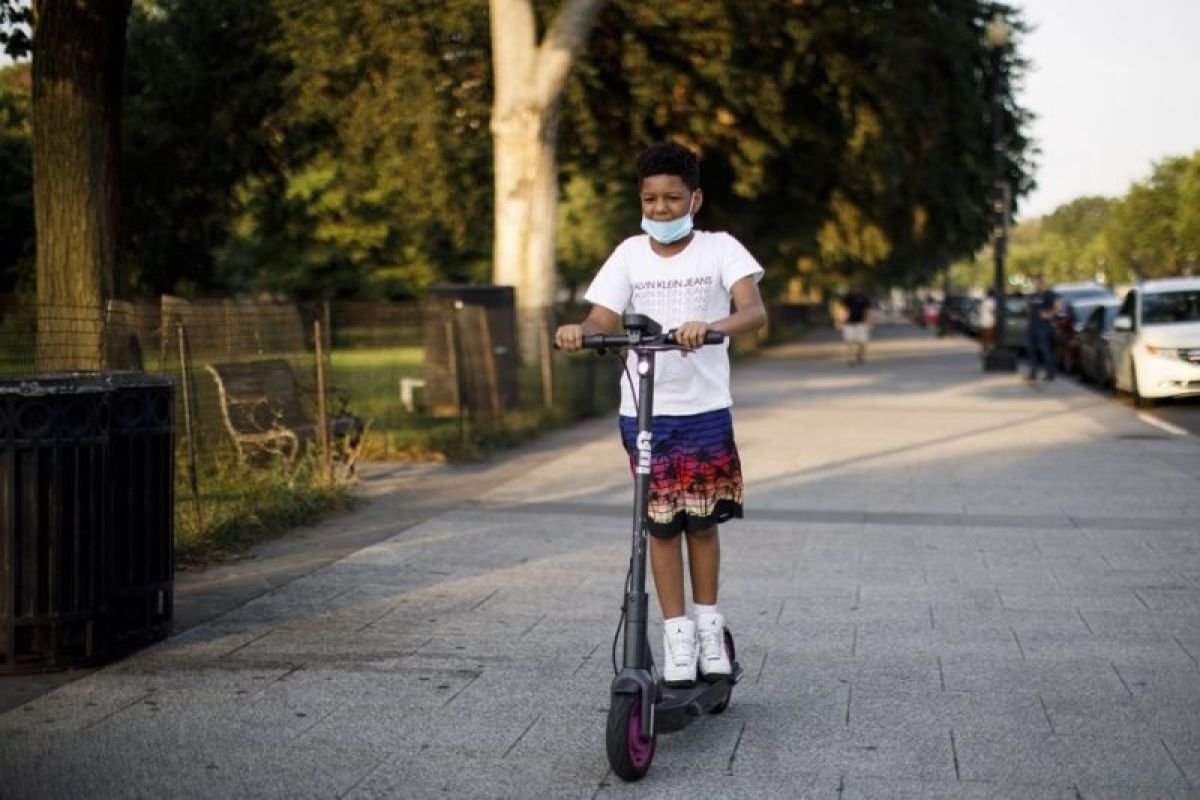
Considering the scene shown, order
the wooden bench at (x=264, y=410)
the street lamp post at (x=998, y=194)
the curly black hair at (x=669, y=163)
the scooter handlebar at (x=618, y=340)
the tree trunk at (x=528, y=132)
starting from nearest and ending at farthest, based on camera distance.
→ the scooter handlebar at (x=618, y=340) → the curly black hair at (x=669, y=163) → the wooden bench at (x=264, y=410) → the tree trunk at (x=528, y=132) → the street lamp post at (x=998, y=194)

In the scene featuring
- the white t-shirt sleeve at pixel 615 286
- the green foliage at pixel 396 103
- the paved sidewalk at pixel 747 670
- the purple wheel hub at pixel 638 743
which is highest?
the green foliage at pixel 396 103

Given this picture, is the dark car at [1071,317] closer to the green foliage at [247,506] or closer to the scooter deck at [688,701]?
the green foliage at [247,506]

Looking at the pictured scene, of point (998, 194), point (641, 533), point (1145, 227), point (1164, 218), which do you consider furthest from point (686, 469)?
point (1145, 227)

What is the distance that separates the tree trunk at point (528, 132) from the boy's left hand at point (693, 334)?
1565 centimetres

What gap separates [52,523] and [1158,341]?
19.2 m

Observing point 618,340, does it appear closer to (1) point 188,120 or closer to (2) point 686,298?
(2) point 686,298

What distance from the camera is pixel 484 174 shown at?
30156mm

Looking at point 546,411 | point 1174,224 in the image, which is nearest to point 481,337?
point 546,411

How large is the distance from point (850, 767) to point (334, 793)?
58.3 inches

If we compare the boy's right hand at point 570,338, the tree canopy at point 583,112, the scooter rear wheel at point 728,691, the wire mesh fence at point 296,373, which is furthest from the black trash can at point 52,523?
the tree canopy at point 583,112

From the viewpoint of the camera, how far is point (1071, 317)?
33875 millimetres

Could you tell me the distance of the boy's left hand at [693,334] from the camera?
473 centimetres

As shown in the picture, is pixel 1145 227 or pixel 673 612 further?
pixel 1145 227

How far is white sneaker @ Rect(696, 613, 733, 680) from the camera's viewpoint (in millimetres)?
5406
